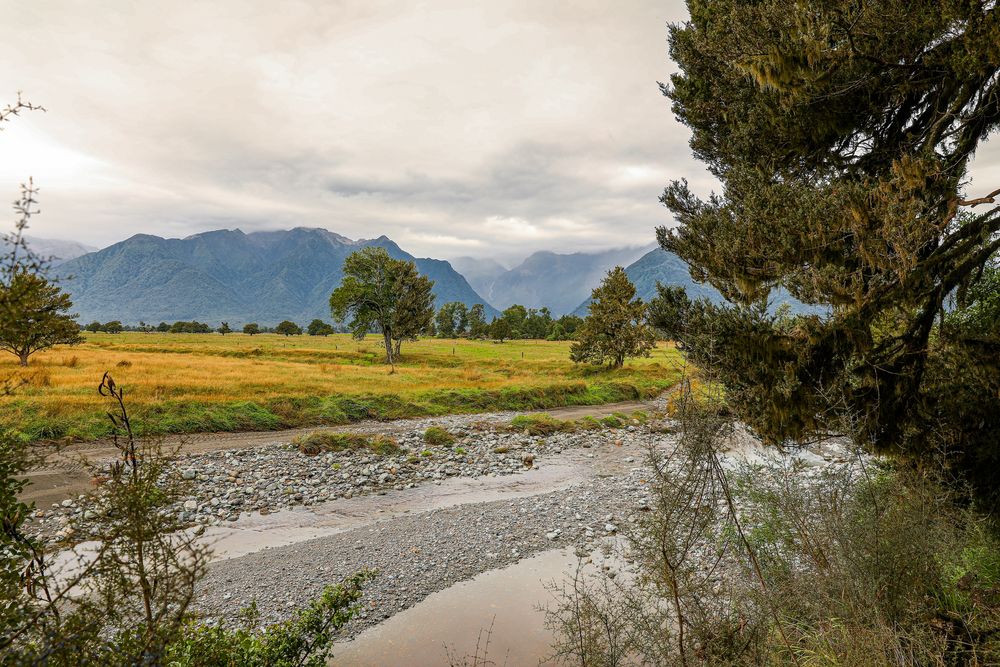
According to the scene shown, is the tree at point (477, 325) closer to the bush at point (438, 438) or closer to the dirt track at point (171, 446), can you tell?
the dirt track at point (171, 446)

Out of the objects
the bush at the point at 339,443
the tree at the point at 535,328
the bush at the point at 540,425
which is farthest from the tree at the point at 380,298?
the tree at the point at 535,328

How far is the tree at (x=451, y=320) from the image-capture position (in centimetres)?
11500

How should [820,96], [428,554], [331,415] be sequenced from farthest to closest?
[331,415]
[428,554]
[820,96]

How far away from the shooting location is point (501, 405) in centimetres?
3403

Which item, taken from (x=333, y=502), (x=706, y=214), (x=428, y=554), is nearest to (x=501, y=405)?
(x=333, y=502)

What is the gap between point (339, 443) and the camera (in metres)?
22.0

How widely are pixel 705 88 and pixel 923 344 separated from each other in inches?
208

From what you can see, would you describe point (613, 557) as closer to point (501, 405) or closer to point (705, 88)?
point (705, 88)

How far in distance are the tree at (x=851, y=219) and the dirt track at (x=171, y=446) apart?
11542 mm

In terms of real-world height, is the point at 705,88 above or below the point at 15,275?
above

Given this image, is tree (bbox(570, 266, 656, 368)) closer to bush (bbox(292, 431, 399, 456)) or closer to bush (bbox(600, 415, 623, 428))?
bush (bbox(600, 415, 623, 428))

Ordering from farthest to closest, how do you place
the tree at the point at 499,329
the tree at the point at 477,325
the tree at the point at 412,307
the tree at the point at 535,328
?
the tree at the point at 535,328, the tree at the point at 477,325, the tree at the point at 499,329, the tree at the point at 412,307

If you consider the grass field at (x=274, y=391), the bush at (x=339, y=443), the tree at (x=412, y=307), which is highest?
the tree at (x=412, y=307)

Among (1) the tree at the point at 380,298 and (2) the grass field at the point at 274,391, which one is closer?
(2) the grass field at the point at 274,391
